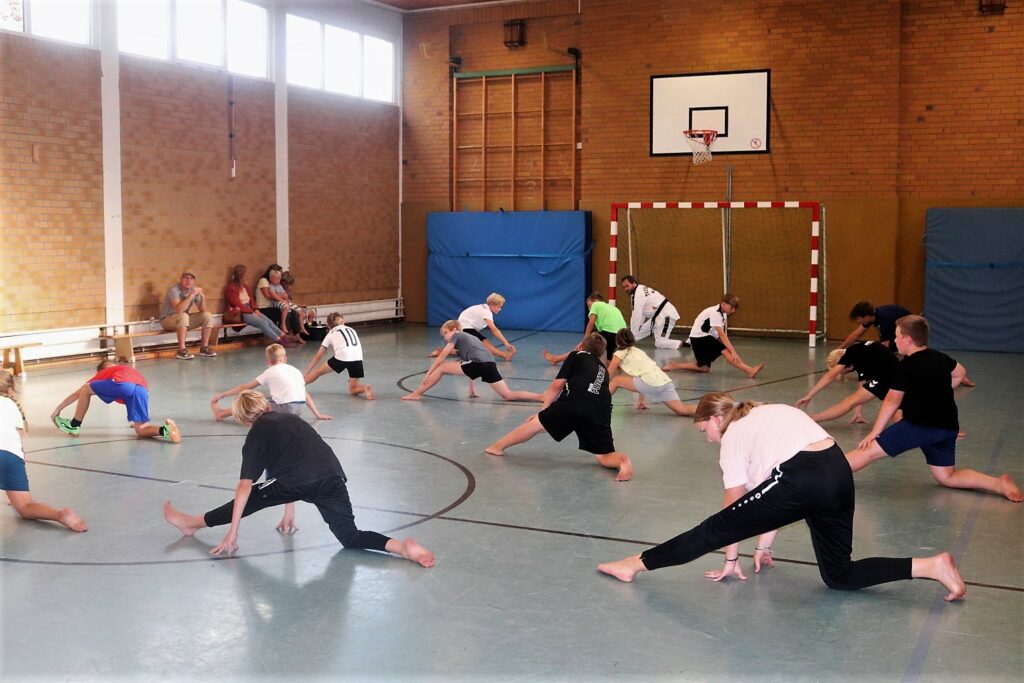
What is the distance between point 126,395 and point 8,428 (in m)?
3.11

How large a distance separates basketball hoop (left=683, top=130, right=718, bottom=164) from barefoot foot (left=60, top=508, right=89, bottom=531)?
1544 centimetres

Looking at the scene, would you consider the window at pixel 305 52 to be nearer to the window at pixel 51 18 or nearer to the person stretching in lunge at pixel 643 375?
the window at pixel 51 18

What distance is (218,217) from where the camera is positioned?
18766 mm

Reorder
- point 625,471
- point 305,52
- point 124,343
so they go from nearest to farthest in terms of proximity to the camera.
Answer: point 625,471, point 124,343, point 305,52

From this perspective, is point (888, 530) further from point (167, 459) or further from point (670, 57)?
point (670, 57)

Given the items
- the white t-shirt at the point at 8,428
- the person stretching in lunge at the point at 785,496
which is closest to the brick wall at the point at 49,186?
the white t-shirt at the point at 8,428

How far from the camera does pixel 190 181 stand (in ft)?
59.3

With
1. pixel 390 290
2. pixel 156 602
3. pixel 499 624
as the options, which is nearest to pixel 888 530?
pixel 499 624

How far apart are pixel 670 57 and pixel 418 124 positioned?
20.1ft

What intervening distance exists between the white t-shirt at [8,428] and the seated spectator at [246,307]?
38.5 feet

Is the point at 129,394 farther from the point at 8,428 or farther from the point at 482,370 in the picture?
the point at 482,370

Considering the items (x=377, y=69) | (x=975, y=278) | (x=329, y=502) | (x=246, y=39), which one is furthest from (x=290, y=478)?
(x=377, y=69)

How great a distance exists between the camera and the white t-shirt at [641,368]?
11055mm

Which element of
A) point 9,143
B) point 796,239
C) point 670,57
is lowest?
point 796,239
